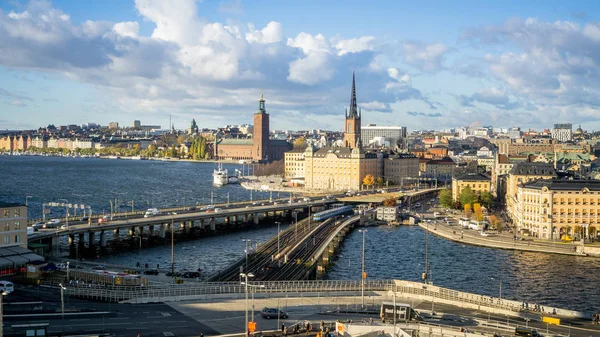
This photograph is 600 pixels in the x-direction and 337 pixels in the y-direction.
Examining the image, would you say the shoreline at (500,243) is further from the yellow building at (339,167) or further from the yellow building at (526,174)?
the yellow building at (339,167)

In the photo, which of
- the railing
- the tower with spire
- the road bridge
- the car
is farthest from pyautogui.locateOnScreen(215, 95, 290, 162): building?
the car

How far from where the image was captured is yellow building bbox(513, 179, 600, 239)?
5928cm

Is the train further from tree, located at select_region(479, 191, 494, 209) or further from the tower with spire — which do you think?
the tower with spire

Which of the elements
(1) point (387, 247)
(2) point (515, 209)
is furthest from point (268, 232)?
(2) point (515, 209)

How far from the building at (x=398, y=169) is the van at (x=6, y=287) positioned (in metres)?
85.7

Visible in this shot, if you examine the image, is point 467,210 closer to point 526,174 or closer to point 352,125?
point 526,174

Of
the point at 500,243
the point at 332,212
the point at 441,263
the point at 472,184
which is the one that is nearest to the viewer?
the point at 441,263

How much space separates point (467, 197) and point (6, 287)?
5640cm

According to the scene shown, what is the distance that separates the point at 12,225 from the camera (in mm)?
41719

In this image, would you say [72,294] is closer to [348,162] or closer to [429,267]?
[429,267]

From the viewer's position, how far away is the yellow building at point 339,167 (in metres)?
110

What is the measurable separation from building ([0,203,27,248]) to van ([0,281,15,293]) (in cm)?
937

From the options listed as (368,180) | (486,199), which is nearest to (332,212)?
(486,199)

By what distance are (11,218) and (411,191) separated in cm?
6724
